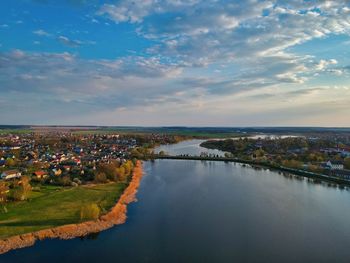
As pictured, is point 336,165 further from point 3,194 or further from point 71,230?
point 3,194

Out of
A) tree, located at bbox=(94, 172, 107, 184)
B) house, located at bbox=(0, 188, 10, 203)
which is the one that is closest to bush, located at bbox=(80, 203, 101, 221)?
house, located at bbox=(0, 188, 10, 203)

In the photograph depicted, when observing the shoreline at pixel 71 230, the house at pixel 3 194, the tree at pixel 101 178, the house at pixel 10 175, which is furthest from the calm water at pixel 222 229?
the house at pixel 10 175

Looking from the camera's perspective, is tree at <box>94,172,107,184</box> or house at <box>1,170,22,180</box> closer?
house at <box>1,170,22,180</box>

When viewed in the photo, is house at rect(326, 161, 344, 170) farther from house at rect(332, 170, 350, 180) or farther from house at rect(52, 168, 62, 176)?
house at rect(52, 168, 62, 176)

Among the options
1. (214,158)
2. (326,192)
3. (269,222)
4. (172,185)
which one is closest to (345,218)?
(269,222)

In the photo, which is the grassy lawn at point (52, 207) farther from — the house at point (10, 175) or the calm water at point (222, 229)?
the house at point (10, 175)

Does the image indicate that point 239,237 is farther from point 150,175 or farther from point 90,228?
point 150,175
